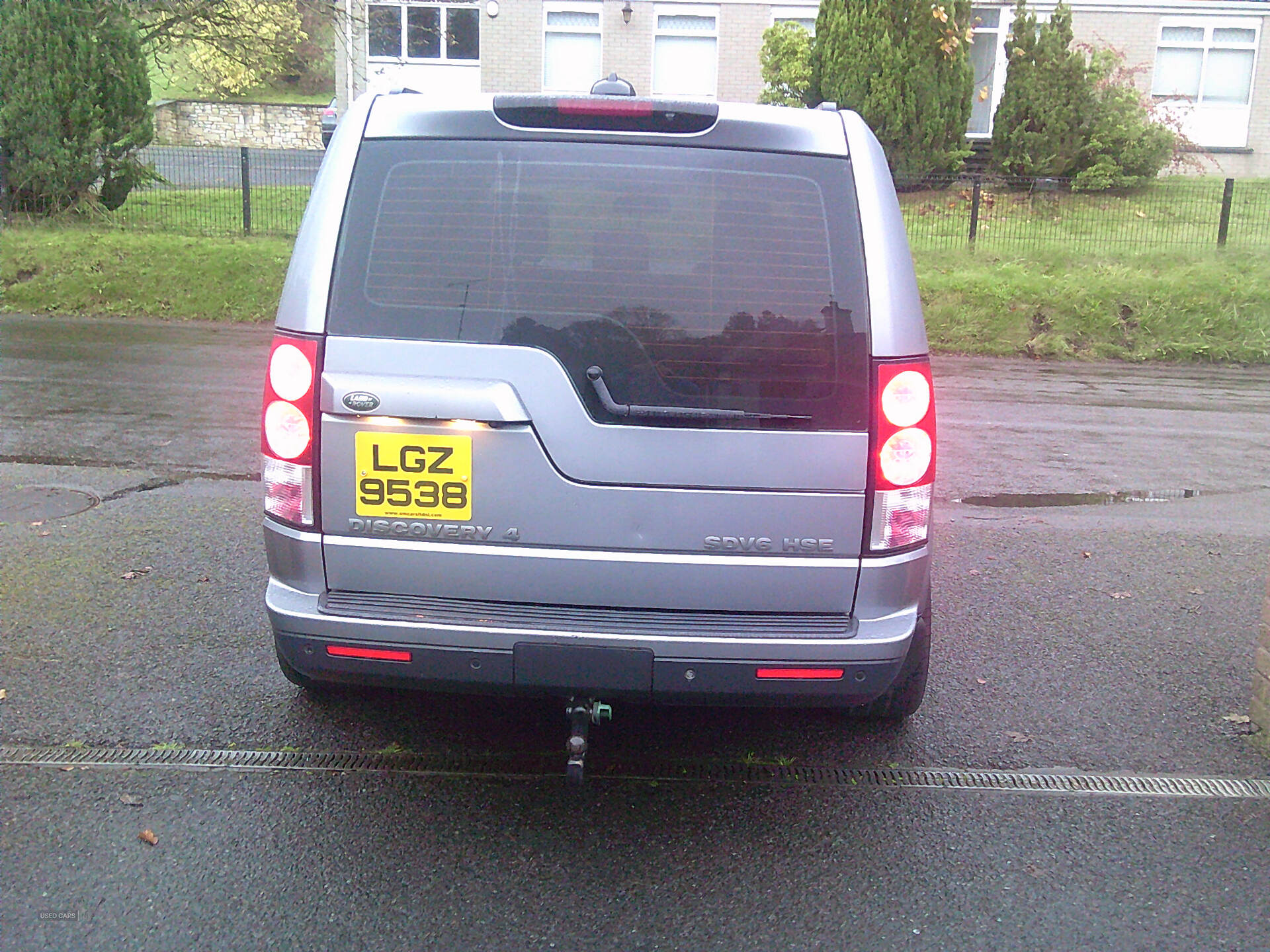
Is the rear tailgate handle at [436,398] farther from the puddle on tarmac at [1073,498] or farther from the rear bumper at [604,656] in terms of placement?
the puddle on tarmac at [1073,498]

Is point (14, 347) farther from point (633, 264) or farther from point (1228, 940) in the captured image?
point (1228, 940)

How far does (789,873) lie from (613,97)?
2.20 m

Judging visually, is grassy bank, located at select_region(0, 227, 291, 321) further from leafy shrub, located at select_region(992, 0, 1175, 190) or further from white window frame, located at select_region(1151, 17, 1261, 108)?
white window frame, located at select_region(1151, 17, 1261, 108)

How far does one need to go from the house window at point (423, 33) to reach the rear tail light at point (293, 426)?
2555cm

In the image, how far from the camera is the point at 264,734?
4.01 meters

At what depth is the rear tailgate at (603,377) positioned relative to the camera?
3.18 m

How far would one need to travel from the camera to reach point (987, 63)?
26422mm

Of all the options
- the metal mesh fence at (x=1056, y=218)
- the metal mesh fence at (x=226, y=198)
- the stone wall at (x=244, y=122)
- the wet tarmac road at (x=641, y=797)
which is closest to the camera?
the wet tarmac road at (x=641, y=797)

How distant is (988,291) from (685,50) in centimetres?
1389

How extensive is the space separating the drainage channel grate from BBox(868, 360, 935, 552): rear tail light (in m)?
0.97

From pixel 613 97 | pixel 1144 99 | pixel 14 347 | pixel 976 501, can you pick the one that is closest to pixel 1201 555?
pixel 976 501

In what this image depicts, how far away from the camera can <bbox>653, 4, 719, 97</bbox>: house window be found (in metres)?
26.1

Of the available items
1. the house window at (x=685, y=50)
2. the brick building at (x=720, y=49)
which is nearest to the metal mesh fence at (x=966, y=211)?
the brick building at (x=720, y=49)

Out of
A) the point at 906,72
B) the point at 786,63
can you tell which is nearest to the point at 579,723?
the point at 906,72
